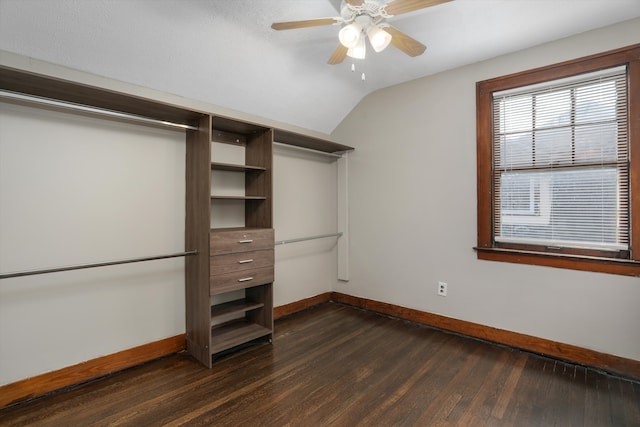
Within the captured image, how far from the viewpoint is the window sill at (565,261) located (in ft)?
7.14

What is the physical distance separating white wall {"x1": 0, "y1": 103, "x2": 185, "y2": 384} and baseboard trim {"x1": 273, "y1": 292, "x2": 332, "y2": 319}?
1.06m

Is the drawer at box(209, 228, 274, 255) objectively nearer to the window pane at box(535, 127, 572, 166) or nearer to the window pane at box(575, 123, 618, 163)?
the window pane at box(535, 127, 572, 166)

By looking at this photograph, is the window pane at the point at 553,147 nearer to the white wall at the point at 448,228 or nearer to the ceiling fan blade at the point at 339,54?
the white wall at the point at 448,228

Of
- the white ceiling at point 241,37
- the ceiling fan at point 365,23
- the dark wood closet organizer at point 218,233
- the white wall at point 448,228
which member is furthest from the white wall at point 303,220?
the ceiling fan at point 365,23

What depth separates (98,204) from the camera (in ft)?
7.14

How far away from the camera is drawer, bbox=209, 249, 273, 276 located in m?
2.35

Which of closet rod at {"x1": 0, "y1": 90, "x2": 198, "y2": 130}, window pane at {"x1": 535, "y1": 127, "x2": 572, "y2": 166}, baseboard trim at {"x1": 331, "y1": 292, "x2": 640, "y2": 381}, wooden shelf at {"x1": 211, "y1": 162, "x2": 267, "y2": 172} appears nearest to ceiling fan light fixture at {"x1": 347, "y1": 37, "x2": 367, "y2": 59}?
wooden shelf at {"x1": 211, "y1": 162, "x2": 267, "y2": 172}

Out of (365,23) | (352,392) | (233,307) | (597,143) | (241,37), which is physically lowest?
(352,392)

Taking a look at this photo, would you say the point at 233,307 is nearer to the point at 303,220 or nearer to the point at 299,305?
the point at 299,305

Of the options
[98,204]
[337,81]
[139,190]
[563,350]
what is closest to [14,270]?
[98,204]

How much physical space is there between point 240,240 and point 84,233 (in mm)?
1052

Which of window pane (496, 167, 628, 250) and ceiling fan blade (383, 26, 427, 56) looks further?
window pane (496, 167, 628, 250)

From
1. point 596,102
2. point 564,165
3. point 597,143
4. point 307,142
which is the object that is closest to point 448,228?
point 564,165

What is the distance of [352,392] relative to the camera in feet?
6.61
